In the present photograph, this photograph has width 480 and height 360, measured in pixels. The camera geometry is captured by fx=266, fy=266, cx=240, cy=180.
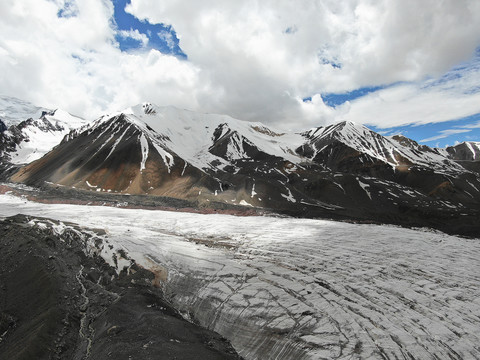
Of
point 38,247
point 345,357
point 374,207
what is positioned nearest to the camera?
point 345,357

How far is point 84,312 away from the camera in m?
9.60

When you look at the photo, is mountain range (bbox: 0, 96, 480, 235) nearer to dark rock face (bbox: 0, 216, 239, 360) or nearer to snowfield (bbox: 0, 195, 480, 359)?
dark rock face (bbox: 0, 216, 239, 360)

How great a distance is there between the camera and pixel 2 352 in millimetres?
7730

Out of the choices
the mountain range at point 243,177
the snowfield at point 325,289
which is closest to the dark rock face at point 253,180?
the mountain range at point 243,177

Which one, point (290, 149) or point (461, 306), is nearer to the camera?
point (461, 306)

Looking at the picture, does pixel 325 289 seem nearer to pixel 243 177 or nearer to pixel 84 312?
pixel 84 312

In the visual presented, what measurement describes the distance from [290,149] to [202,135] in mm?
60334

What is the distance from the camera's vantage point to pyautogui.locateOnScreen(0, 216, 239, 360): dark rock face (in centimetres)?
722

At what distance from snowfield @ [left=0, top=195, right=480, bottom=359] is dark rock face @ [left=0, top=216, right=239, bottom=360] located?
794 millimetres

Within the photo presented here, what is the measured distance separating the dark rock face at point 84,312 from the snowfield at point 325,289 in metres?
0.79

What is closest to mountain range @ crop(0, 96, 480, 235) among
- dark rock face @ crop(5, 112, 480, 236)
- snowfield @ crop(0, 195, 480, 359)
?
dark rock face @ crop(5, 112, 480, 236)

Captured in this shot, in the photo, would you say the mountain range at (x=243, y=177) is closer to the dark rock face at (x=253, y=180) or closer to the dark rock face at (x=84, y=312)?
the dark rock face at (x=253, y=180)

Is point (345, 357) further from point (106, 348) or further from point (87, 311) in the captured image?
point (87, 311)

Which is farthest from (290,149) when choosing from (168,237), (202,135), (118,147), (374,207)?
(168,237)
